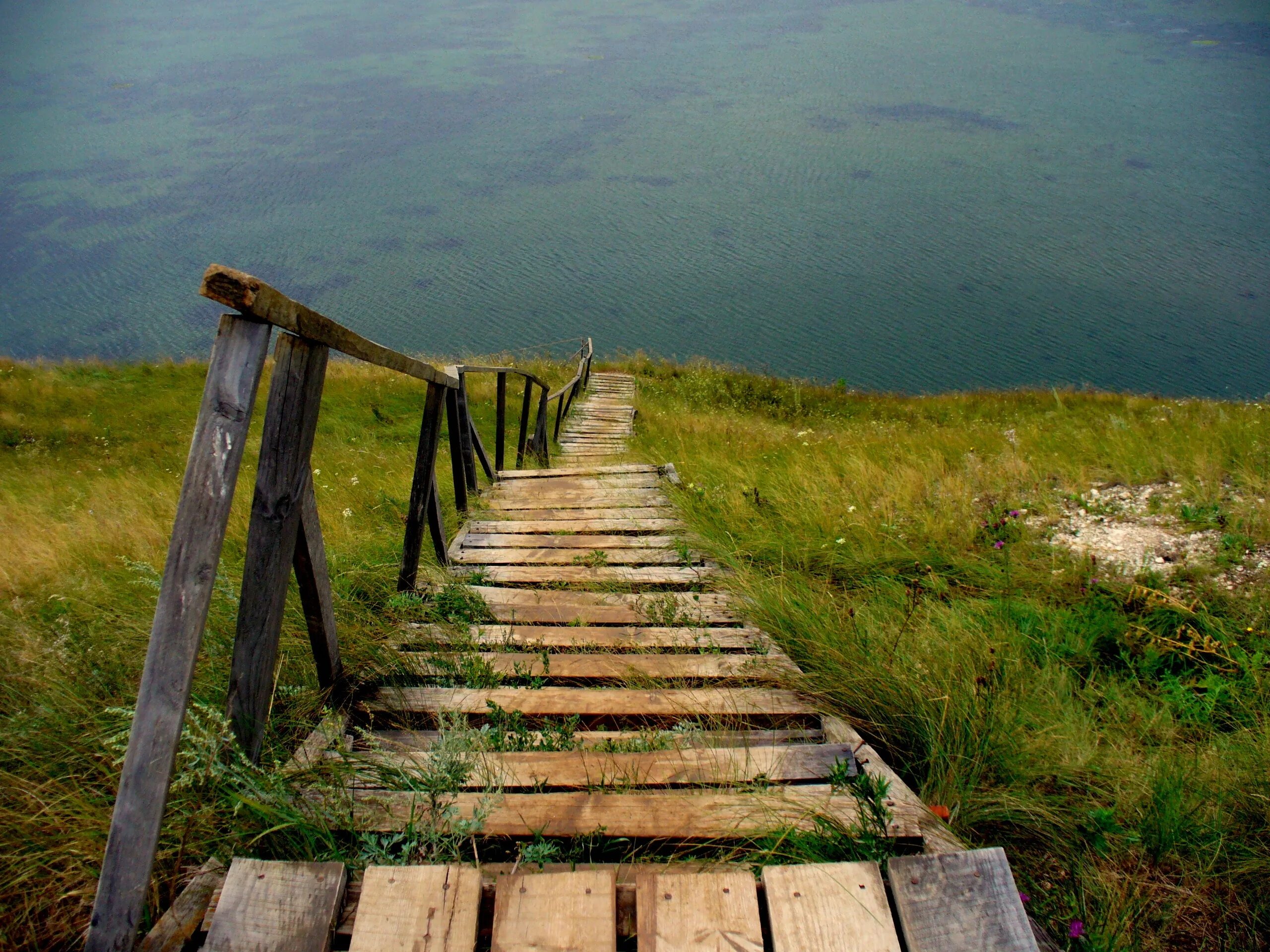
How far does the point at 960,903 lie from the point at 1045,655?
1672 mm

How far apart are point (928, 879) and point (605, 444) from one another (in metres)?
9.95

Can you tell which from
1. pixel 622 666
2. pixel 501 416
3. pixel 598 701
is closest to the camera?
pixel 598 701

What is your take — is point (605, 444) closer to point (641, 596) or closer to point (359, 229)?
point (641, 596)

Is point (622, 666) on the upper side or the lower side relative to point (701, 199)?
upper

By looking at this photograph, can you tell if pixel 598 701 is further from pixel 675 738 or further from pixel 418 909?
pixel 418 909

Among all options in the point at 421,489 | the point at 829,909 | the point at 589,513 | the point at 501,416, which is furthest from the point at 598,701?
the point at 501,416

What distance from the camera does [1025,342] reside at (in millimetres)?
23672

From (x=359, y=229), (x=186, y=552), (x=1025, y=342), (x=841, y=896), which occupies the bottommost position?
(x=1025, y=342)

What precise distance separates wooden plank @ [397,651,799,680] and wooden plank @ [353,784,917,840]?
69cm

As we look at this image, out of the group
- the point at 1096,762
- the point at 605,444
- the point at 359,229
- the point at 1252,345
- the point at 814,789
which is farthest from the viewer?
the point at 359,229

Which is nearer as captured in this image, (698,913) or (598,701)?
(698,913)

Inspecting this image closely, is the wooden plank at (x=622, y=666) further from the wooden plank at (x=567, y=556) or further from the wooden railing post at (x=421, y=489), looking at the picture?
the wooden plank at (x=567, y=556)

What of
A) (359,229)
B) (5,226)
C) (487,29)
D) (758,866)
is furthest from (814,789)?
(487,29)

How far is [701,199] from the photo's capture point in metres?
36.0
